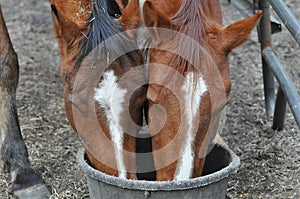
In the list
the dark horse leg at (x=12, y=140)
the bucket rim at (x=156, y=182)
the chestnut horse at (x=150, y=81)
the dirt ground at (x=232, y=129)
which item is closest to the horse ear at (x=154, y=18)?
the chestnut horse at (x=150, y=81)

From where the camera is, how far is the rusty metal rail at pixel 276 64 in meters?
2.72

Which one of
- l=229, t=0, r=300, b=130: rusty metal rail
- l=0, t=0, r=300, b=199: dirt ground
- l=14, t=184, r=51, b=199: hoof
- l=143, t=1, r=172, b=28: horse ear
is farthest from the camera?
l=0, t=0, r=300, b=199: dirt ground

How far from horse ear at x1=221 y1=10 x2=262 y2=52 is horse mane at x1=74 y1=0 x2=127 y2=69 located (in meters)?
0.38

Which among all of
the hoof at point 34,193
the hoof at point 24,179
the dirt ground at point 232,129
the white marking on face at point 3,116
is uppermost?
the white marking on face at point 3,116

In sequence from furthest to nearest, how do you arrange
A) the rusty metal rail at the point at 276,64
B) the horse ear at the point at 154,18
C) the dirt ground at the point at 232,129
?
the dirt ground at the point at 232,129
the rusty metal rail at the point at 276,64
the horse ear at the point at 154,18

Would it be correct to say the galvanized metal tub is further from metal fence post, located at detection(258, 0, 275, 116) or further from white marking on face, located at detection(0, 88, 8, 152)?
metal fence post, located at detection(258, 0, 275, 116)

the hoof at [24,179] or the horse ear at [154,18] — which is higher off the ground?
the horse ear at [154,18]

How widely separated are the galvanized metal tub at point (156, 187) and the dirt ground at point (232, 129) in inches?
23.6

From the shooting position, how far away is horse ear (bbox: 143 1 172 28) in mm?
2219

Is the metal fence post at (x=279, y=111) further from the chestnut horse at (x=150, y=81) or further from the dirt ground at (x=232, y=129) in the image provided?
the chestnut horse at (x=150, y=81)

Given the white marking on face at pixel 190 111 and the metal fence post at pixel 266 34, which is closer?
the white marking on face at pixel 190 111

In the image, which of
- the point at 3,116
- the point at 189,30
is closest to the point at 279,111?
the point at 189,30

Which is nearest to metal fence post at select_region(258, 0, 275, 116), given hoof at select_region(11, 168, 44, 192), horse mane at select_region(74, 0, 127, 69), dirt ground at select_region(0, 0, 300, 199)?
dirt ground at select_region(0, 0, 300, 199)

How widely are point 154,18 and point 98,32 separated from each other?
0.21m
